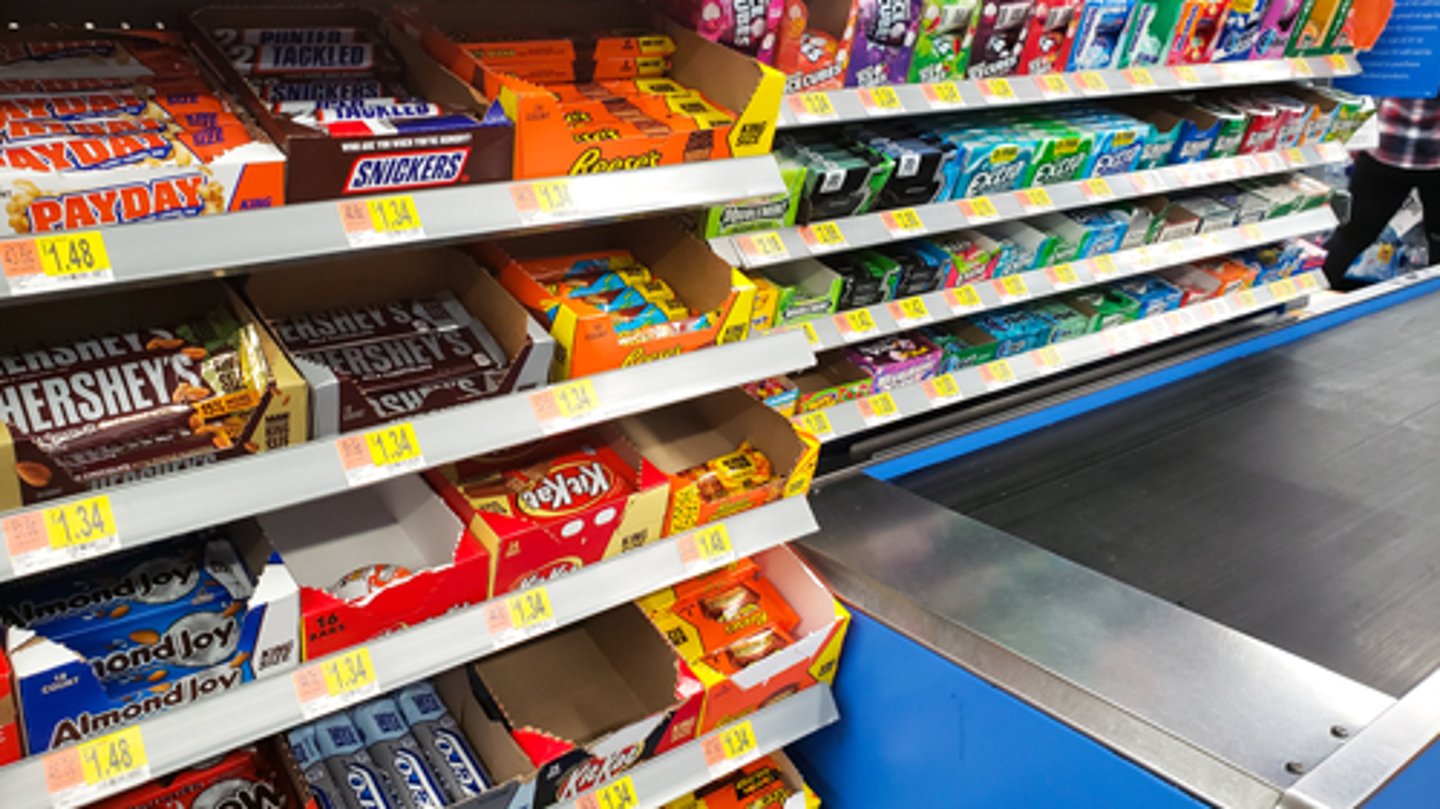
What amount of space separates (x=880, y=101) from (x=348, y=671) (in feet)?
4.72

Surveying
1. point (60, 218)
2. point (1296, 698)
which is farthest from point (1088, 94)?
point (60, 218)

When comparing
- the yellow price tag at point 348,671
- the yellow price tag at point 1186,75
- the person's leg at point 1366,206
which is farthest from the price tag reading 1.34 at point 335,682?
the person's leg at point 1366,206

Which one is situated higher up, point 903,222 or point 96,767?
point 903,222

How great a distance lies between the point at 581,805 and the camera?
1.76 m

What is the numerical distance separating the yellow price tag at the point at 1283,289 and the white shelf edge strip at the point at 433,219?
272 centimetres

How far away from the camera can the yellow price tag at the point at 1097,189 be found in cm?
278

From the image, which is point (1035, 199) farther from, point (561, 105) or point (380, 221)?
point (380, 221)

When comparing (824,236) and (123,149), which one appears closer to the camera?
Answer: (123,149)

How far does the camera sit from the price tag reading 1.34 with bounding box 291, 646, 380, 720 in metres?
1.43

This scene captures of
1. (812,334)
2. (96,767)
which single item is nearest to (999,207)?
(812,334)

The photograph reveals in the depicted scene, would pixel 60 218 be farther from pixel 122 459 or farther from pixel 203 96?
pixel 203 96

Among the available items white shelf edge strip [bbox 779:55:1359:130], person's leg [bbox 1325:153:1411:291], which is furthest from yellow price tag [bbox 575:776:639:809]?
person's leg [bbox 1325:153:1411:291]

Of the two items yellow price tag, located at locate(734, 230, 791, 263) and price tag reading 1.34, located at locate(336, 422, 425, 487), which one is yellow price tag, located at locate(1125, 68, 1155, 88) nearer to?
yellow price tag, located at locate(734, 230, 791, 263)

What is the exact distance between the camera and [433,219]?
136 cm
